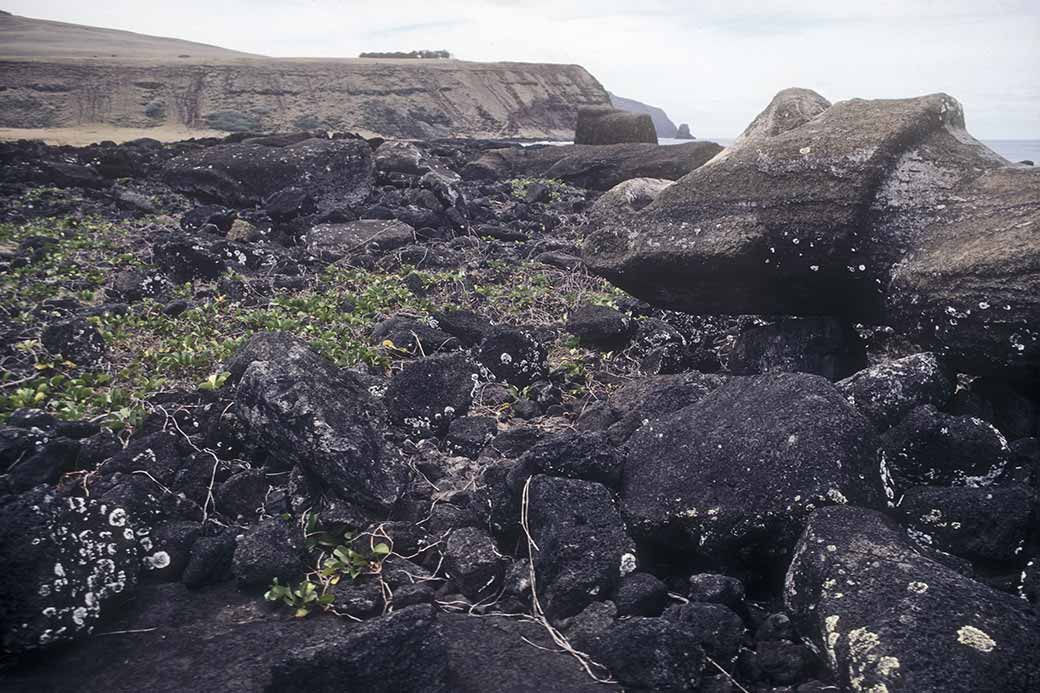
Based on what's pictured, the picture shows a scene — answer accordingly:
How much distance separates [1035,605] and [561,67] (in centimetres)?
5353

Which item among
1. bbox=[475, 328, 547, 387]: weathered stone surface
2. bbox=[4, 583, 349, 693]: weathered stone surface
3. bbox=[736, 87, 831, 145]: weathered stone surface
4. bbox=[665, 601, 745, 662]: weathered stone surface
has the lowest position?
bbox=[4, 583, 349, 693]: weathered stone surface

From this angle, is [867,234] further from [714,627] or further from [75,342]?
[75,342]

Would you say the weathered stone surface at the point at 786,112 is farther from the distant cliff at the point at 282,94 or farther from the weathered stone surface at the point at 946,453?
the distant cliff at the point at 282,94

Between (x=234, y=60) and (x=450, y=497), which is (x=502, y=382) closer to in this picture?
(x=450, y=497)

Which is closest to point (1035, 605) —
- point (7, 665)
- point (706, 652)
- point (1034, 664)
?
point (1034, 664)

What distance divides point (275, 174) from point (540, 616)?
9246 mm

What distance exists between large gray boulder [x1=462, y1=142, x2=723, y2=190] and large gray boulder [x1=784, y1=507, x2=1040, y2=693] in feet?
37.2

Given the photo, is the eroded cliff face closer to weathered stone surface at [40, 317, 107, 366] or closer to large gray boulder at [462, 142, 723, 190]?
large gray boulder at [462, 142, 723, 190]

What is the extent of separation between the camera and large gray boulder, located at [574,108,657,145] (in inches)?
709

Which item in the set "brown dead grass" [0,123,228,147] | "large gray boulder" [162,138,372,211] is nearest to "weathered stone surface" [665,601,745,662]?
"large gray boulder" [162,138,372,211]

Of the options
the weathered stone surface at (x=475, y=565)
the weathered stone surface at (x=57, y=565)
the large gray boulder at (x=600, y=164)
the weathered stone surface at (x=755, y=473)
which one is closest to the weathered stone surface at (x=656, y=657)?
the weathered stone surface at (x=755, y=473)

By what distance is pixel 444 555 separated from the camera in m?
3.73

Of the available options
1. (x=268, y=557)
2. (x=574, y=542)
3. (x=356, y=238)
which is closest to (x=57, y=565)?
(x=268, y=557)

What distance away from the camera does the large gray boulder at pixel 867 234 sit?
414cm
